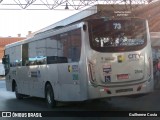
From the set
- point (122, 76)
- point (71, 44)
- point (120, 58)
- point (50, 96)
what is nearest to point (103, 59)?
point (120, 58)

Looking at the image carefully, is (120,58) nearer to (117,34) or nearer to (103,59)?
(103,59)

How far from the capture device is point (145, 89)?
535 inches

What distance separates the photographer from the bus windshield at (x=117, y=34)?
13250 mm

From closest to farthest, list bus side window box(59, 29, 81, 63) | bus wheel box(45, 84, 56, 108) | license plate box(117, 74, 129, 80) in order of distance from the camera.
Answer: license plate box(117, 74, 129, 80), bus side window box(59, 29, 81, 63), bus wheel box(45, 84, 56, 108)

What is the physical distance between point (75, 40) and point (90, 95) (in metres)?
2.00

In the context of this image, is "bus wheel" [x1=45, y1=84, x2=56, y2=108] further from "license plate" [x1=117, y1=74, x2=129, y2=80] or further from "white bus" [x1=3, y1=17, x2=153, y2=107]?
"license plate" [x1=117, y1=74, x2=129, y2=80]

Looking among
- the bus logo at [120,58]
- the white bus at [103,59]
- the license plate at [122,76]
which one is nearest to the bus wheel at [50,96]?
the white bus at [103,59]

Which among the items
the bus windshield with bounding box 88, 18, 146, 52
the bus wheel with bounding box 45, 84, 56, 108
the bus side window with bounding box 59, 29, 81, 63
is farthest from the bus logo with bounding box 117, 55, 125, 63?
the bus wheel with bounding box 45, 84, 56, 108

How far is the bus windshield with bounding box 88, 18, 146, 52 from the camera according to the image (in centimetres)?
1325

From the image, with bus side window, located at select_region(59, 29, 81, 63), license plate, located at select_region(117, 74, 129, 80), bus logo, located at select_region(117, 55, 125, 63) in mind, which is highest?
bus side window, located at select_region(59, 29, 81, 63)

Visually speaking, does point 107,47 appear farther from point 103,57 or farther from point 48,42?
point 48,42

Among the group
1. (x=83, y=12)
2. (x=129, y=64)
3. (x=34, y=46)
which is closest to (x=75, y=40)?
(x=129, y=64)

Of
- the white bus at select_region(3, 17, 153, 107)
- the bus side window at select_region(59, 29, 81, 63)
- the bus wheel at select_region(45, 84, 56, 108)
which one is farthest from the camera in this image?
the bus wheel at select_region(45, 84, 56, 108)

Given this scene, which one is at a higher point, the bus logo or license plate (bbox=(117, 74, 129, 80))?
the bus logo
